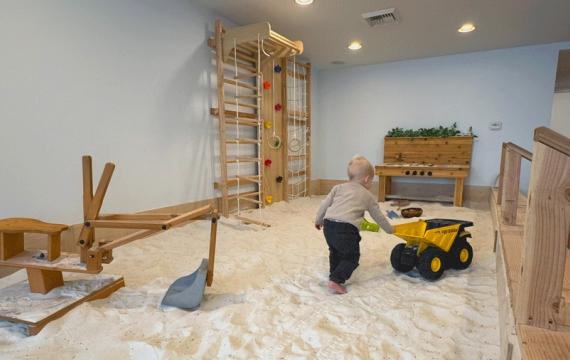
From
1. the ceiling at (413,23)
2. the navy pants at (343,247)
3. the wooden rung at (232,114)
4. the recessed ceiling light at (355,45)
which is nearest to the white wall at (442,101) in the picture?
the ceiling at (413,23)

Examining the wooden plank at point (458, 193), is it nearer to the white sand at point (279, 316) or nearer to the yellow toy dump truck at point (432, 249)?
the white sand at point (279, 316)

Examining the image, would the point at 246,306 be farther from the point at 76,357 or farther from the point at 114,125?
the point at 114,125

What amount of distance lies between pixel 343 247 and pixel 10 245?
1.77 m

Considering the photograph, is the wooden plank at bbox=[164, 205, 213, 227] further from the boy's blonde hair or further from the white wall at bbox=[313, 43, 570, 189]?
the white wall at bbox=[313, 43, 570, 189]

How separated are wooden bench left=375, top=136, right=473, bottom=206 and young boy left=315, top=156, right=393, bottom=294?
9.69 feet

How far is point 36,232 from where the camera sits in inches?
61.8

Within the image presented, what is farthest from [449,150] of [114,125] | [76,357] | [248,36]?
[76,357]

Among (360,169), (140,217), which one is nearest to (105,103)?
(140,217)

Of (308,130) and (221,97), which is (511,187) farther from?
(308,130)

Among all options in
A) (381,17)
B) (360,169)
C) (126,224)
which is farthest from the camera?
(381,17)

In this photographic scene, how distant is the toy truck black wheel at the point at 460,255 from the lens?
2.07 metres

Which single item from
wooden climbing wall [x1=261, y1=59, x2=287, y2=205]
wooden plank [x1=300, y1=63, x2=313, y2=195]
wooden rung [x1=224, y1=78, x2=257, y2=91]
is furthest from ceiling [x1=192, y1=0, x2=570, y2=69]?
wooden rung [x1=224, y1=78, x2=257, y2=91]

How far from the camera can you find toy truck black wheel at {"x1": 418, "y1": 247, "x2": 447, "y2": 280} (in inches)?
75.7

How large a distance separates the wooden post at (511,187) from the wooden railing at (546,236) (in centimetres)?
135
